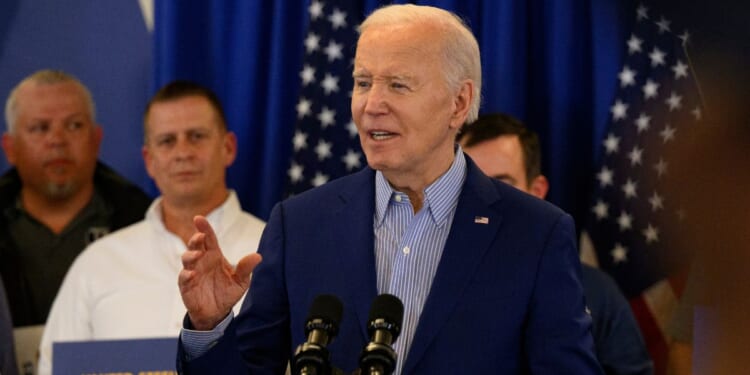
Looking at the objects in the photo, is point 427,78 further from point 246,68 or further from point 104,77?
point 104,77

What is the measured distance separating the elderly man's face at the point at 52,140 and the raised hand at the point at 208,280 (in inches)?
108

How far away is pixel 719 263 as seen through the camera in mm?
721

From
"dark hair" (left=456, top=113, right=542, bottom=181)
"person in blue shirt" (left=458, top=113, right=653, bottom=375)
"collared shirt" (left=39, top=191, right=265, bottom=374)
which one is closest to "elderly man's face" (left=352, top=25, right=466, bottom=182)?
"person in blue shirt" (left=458, top=113, right=653, bottom=375)

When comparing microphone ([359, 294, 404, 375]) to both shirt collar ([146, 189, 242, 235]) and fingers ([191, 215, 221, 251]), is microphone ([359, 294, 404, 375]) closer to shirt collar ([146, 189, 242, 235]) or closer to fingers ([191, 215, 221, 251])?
fingers ([191, 215, 221, 251])

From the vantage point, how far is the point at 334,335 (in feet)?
5.29

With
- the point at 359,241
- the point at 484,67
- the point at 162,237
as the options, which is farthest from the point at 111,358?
the point at 484,67

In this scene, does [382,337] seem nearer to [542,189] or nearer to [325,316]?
[325,316]

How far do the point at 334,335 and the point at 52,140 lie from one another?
322 cm

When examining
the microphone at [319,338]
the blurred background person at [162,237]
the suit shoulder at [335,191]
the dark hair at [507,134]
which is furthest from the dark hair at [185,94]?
the microphone at [319,338]

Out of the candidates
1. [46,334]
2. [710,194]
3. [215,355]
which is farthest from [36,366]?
[710,194]

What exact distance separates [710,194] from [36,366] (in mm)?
3973

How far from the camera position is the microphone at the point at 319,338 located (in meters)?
1.52

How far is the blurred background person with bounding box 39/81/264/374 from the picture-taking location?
4031mm

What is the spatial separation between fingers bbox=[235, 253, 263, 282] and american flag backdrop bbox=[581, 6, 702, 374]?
2.55 meters
